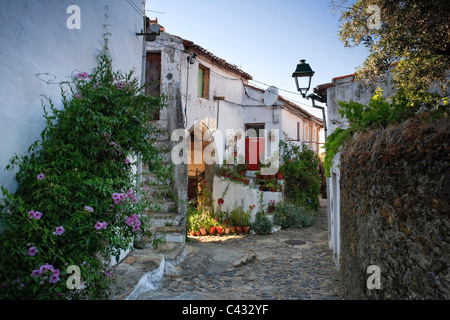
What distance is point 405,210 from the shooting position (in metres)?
2.20

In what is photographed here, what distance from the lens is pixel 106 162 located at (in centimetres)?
322

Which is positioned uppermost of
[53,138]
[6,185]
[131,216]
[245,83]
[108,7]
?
[245,83]

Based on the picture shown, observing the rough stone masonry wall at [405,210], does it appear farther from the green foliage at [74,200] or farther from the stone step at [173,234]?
the stone step at [173,234]

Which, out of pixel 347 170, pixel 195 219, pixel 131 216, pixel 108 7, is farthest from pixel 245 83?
pixel 131 216

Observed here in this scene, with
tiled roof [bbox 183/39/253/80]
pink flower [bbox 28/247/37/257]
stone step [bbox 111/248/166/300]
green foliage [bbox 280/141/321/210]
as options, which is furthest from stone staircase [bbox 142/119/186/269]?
green foliage [bbox 280/141/321/210]

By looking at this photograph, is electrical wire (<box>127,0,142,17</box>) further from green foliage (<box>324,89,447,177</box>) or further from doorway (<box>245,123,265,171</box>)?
doorway (<box>245,123,265,171</box>)

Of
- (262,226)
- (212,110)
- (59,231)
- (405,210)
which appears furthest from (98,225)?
(212,110)

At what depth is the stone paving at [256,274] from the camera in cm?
463

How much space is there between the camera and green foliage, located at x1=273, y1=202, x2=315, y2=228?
34.6ft

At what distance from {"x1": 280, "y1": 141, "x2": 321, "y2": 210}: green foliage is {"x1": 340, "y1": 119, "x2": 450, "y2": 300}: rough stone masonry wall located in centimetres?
923

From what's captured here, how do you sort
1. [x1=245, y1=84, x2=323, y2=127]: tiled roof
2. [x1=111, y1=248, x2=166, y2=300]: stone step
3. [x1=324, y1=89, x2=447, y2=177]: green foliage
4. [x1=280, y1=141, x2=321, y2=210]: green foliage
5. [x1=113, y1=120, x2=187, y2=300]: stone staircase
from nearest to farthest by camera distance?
1. [x1=324, y1=89, x2=447, y2=177]: green foliage
2. [x1=111, y1=248, x2=166, y2=300]: stone step
3. [x1=113, y1=120, x2=187, y2=300]: stone staircase
4. [x1=280, y1=141, x2=321, y2=210]: green foliage
5. [x1=245, y1=84, x2=323, y2=127]: tiled roof

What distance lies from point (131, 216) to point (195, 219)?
685 cm

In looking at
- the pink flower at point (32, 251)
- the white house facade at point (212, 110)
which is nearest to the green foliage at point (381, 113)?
the pink flower at point (32, 251)
